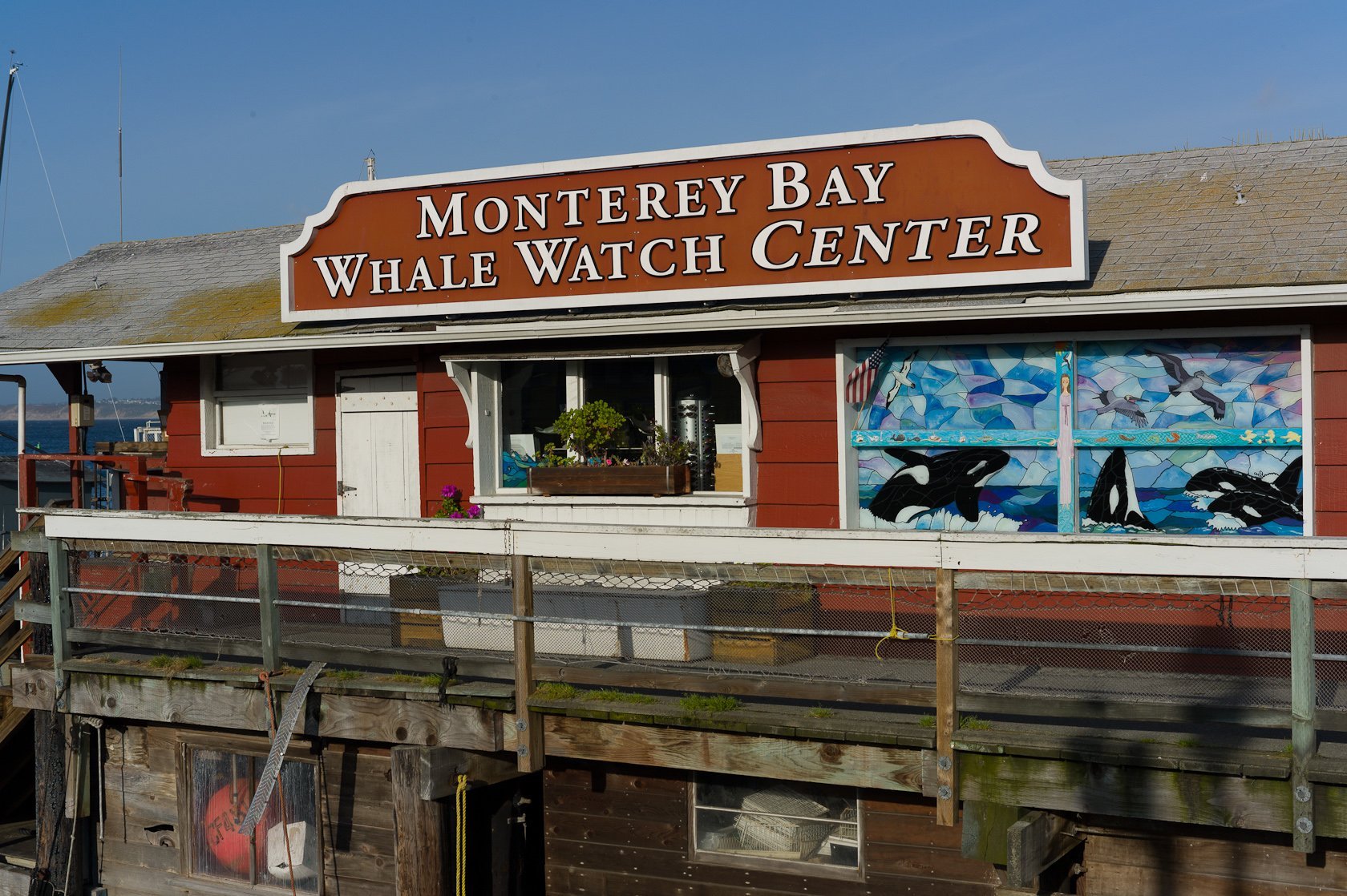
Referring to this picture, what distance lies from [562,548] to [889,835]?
223 centimetres

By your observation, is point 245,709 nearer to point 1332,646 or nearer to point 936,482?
point 936,482

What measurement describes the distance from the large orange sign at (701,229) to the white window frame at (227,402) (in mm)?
1177

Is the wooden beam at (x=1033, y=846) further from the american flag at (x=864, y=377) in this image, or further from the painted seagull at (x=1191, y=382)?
the american flag at (x=864, y=377)

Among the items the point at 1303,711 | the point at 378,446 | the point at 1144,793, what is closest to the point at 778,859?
the point at 1144,793

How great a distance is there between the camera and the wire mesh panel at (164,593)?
8023 millimetres

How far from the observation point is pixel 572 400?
1055 centimetres

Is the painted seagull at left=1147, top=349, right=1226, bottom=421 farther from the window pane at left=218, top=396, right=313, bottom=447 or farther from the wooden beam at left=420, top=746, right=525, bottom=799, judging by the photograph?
the window pane at left=218, top=396, right=313, bottom=447

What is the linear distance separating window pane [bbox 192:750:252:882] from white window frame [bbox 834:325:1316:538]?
4163 mm

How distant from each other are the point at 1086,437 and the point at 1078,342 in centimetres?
63

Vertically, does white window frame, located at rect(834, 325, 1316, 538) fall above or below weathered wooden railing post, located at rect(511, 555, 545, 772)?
above

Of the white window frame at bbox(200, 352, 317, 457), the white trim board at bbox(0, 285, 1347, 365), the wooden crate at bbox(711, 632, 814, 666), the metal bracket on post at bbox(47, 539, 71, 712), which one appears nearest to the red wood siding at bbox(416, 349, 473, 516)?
the white trim board at bbox(0, 285, 1347, 365)

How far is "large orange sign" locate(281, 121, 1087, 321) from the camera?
8977mm

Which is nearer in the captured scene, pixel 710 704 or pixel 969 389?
pixel 710 704

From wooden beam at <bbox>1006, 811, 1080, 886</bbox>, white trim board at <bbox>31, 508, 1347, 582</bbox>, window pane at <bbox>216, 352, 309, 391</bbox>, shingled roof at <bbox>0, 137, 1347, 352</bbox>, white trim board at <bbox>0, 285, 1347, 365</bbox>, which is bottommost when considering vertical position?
wooden beam at <bbox>1006, 811, 1080, 886</bbox>
